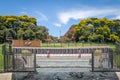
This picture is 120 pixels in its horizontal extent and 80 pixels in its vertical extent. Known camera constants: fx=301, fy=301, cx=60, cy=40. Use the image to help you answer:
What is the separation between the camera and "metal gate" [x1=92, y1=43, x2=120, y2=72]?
460 inches

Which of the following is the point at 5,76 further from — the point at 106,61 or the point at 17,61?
the point at 106,61

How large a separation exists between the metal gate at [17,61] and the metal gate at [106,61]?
2.46 m

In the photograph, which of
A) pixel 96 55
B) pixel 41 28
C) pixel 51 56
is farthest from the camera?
pixel 41 28

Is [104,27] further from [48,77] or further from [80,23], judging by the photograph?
[48,77]

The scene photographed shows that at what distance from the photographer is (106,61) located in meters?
12.1

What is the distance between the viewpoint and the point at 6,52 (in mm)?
11367

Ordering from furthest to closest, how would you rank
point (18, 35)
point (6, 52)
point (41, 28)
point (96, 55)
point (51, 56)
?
point (41, 28) < point (18, 35) < point (51, 56) < point (96, 55) < point (6, 52)

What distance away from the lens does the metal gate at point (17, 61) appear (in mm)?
11375

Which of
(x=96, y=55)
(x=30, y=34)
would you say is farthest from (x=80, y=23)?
(x=96, y=55)

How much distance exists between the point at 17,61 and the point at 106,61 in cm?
355

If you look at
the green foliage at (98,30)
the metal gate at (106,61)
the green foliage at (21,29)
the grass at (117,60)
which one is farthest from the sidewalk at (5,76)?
the green foliage at (98,30)

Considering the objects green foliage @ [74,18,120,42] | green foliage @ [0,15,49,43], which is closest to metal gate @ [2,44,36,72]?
green foliage @ [0,15,49,43]

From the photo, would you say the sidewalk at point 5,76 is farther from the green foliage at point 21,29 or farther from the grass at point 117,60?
the green foliage at point 21,29

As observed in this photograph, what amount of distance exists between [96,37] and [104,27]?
2.83 metres
